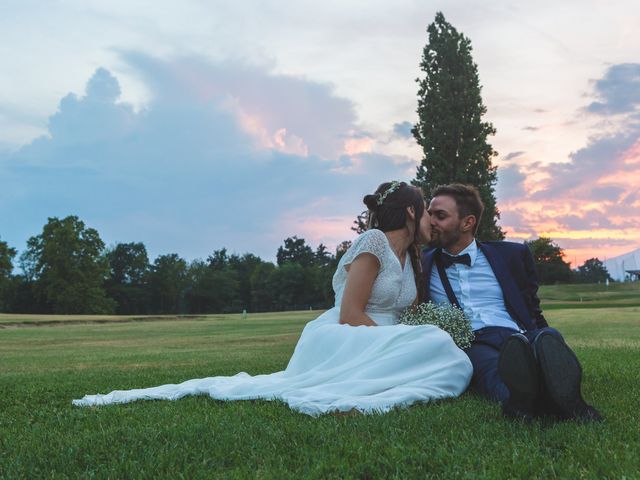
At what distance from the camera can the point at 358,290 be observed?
18.0 ft

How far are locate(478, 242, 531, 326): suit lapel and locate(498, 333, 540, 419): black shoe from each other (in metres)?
1.77

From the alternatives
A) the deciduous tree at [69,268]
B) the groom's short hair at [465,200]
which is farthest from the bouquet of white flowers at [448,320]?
the deciduous tree at [69,268]

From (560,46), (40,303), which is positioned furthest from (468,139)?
(40,303)

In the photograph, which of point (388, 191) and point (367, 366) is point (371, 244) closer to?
point (388, 191)

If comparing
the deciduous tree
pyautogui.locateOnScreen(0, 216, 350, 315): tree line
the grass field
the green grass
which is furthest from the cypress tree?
the deciduous tree

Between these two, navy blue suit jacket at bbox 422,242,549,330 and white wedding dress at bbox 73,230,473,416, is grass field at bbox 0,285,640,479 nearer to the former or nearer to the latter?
white wedding dress at bbox 73,230,473,416

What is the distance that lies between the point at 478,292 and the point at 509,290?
28 cm

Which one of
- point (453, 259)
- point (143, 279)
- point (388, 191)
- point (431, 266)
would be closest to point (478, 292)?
point (453, 259)

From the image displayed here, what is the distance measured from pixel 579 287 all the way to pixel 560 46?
66357 mm

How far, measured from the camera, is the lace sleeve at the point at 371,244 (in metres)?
5.50

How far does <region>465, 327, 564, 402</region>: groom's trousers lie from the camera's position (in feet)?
15.6

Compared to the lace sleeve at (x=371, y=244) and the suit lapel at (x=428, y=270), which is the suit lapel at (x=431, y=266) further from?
the lace sleeve at (x=371, y=244)

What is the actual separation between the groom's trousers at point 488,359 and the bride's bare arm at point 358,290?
929 millimetres

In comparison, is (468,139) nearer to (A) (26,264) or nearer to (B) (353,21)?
(B) (353,21)
